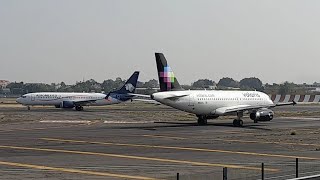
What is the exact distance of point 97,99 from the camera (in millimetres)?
113062

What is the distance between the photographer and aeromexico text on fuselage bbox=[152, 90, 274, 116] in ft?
183

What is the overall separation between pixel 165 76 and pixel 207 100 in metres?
5.09

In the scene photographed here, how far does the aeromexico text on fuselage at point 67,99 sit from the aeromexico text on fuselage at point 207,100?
54313 millimetres

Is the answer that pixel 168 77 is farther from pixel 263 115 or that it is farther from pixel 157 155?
pixel 157 155

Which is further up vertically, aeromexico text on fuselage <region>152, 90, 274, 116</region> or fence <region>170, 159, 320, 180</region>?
aeromexico text on fuselage <region>152, 90, 274, 116</region>

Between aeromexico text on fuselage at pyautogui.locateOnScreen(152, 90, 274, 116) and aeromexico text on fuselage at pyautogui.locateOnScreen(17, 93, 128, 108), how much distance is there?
2138 inches

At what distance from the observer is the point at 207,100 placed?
2299 inches

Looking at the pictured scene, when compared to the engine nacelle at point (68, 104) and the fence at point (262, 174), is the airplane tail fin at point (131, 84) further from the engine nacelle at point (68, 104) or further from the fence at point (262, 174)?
the fence at point (262, 174)

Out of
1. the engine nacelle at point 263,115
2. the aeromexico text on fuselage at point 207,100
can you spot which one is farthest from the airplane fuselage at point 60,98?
the engine nacelle at point 263,115

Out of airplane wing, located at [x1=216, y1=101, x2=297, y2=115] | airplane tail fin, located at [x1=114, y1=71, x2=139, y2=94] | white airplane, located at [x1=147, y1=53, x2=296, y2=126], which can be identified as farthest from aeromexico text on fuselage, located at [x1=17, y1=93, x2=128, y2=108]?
airplane wing, located at [x1=216, y1=101, x2=297, y2=115]

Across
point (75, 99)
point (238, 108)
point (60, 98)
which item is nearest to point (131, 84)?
point (75, 99)

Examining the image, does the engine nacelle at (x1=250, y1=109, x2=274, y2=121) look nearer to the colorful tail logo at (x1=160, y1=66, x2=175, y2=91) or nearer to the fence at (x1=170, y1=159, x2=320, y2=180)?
the colorful tail logo at (x1=160, y1=66, x2=175, y2=91)

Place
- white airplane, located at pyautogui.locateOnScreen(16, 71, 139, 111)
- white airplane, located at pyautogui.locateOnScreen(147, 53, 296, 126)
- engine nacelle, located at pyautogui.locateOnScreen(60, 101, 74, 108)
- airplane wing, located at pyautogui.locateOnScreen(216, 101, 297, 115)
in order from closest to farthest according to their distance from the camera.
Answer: white airplane, located at pyautogui.locateOnScreen(147, 53, 296, 126), airplane wing, located at pyautogui.locateOnScreen(216, 101, 297, 115), engine nacelle, located at pyautogui.locateOnScreen(60, 101, 74, 108), white airplane, located at pyautogui.locateOnScreen(16, 71, 139, 111)

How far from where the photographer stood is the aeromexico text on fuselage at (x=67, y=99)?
112188mm
